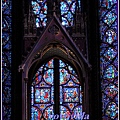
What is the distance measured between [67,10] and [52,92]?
2315mm

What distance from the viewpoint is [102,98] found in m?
Answer: 16.7

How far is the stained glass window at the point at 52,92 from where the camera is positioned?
16953 millimetres

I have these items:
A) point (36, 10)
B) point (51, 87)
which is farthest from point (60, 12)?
point (51, 87)

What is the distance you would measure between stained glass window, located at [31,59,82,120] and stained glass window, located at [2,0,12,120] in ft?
2.09

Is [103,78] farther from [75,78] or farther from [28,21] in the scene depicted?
[28,21]

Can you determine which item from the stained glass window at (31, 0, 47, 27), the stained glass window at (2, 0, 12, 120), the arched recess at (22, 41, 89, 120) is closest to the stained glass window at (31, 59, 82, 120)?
the arched recess at (22, 41, 89, 120)

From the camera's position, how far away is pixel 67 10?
58.8ft

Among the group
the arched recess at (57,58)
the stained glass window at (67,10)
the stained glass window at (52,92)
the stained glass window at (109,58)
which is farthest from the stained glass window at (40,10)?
the stained glass window at (109,58)

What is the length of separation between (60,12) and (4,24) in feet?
4.82

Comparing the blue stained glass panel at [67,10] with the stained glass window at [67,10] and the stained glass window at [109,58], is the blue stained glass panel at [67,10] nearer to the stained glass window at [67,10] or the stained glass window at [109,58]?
the stained glass window at [67,10]

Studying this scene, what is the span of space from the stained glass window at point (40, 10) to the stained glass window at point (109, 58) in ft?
5.02

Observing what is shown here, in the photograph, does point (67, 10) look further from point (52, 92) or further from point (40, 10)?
point (52, 92)

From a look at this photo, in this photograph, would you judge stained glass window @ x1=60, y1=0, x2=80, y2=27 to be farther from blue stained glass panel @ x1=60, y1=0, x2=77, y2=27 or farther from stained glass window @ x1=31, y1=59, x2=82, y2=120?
stained glass window @ x1=31, y1=59, x2=82, y2=120

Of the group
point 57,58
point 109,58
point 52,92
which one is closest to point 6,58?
point 57,58
